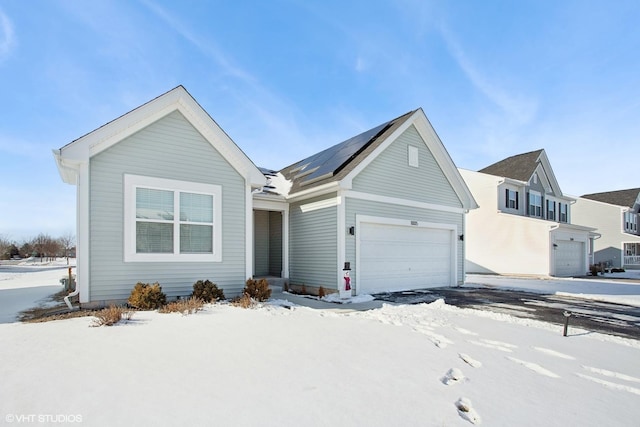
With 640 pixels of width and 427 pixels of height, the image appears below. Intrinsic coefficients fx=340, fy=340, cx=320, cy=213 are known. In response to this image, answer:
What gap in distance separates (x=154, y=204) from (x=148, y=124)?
1.99 metres

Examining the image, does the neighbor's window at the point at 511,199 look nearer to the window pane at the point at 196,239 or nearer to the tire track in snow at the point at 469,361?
the window pane at the point at 196,239

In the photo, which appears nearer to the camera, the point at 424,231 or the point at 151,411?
the point at 151,411

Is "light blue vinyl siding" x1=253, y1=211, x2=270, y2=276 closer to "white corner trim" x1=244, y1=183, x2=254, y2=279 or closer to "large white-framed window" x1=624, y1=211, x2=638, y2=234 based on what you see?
"white corner trim" x1=244, y1=183, x2=254, y2=279

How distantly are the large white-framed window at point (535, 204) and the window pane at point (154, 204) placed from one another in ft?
77.2

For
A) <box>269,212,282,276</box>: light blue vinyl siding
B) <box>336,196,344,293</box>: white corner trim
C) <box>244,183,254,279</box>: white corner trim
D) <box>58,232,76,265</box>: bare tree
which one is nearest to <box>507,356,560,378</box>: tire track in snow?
<box>336,196,344,293</box>: white corner trim

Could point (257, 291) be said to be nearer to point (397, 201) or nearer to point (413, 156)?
point (397, 201)

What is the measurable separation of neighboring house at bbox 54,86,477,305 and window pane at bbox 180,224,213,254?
0.03 meters

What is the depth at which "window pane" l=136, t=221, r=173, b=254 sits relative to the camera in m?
8.14

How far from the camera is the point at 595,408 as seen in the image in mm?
3357

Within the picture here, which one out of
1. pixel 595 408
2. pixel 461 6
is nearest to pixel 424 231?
pixel 461 6

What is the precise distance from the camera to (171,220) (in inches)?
336

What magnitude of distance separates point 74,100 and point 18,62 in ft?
5.87

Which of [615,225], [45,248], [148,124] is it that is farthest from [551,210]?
[45,248]

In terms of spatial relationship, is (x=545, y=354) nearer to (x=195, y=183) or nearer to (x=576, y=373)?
(x=576, y=373)
